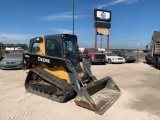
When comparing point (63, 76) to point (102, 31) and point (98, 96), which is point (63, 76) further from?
point (102, 31)

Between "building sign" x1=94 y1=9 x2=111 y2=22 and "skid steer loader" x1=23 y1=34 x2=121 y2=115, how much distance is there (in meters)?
27.9

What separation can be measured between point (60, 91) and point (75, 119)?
1479 millimetres

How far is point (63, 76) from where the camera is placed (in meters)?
6.79

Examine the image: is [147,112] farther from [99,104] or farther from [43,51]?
[43,51]

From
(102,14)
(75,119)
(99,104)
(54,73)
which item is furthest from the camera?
(102,14)

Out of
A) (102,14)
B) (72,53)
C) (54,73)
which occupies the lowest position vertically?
(54,73)

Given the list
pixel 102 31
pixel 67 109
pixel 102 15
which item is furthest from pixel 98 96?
pixel 102 15

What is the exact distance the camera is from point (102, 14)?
35.4 metres

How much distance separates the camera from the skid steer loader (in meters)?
6.14

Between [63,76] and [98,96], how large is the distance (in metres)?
1.42

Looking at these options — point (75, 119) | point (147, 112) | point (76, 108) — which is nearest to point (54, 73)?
point (76, 108)

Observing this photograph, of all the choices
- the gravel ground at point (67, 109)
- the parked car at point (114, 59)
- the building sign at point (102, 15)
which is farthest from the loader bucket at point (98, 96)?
the building sign at point (102, 15)

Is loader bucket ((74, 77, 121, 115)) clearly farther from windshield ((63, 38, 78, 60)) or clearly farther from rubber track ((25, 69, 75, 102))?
windshield ((63, 38, 78, 60))

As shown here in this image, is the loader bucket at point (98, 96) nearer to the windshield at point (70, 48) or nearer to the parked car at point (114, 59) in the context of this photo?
the windshield at point (70, 48)
